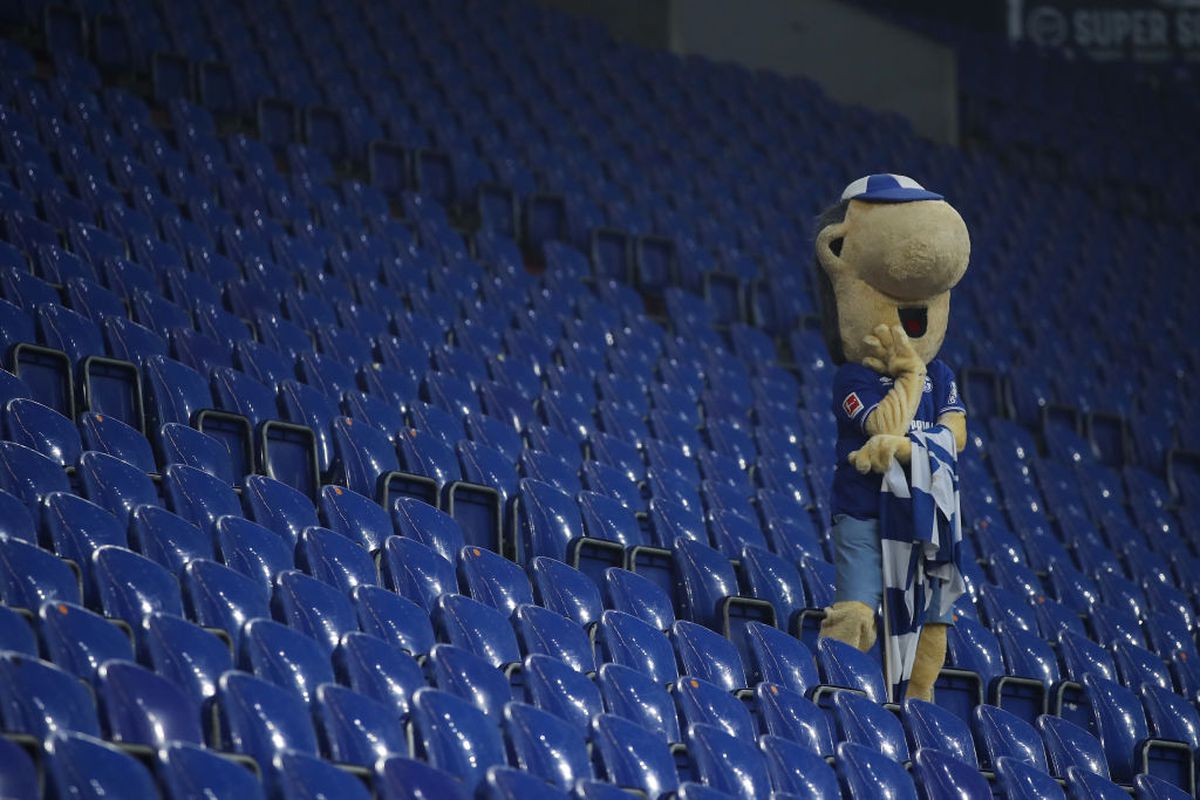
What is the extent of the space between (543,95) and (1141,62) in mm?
5694

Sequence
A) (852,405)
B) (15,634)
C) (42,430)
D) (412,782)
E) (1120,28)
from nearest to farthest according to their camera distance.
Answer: (412,782) < (15,634) < (42,430) < (852,405) < (1120,28)

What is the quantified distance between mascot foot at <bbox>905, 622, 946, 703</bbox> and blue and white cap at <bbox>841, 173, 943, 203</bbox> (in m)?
1.08

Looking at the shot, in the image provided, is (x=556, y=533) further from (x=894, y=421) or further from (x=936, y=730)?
(x=936, y=730)

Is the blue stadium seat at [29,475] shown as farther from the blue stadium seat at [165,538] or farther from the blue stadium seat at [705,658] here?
the blue stadium seat at [705,658]

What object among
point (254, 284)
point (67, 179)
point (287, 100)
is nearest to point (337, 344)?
point (254, 284)

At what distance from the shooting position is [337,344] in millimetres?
5199

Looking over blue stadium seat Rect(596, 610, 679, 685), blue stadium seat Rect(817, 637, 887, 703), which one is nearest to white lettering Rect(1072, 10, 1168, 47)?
blue stadium seat Rect(817, 637, 887, 703)

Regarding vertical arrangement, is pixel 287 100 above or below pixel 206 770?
above

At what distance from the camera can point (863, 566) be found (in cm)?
425

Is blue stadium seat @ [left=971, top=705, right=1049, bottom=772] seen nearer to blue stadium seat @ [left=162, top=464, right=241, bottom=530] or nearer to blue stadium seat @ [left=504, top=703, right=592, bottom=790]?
blue stadium seat @ [left=504, top=703, right=592, bottom=790]

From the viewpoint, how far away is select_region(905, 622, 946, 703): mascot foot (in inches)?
166

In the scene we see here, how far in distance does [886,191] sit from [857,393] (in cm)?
53

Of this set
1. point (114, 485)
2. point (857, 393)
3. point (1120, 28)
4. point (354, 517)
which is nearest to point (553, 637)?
point (354, 517)

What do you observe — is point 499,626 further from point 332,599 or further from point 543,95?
point 543,95
